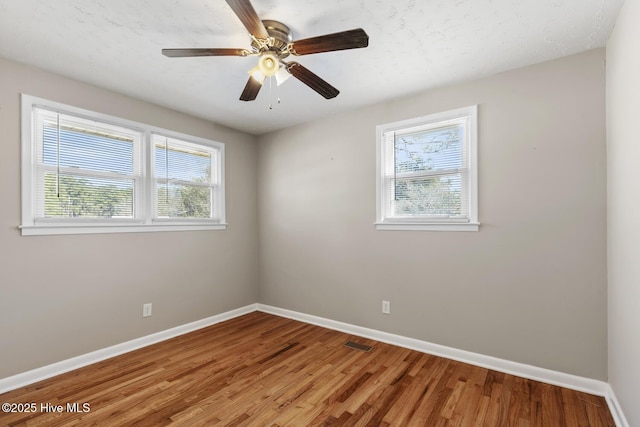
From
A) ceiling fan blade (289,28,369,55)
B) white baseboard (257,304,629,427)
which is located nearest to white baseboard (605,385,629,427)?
white baseboard (257,304,629,427)

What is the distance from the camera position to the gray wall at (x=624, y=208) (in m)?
1.62

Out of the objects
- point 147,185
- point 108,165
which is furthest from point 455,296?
point 108,165

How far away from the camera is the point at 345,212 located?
358cm

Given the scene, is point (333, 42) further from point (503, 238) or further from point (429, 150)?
point (503, 238)

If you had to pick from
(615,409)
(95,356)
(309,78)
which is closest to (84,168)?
(95,356)

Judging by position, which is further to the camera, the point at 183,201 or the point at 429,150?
the point at 183,201

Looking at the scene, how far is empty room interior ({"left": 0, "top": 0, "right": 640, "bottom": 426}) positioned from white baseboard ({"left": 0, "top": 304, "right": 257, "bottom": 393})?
0.04 feet

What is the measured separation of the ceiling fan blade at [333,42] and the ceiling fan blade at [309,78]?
135mm

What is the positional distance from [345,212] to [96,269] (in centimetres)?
254

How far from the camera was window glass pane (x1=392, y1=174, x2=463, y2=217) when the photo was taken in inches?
115

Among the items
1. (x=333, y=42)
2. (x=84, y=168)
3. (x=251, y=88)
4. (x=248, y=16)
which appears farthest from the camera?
(x=84, y=168)

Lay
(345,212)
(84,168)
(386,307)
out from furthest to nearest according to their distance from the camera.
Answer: (345,212), (386,307), (84,168)


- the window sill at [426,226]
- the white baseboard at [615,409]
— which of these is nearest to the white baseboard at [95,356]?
the window sill at [426,226]

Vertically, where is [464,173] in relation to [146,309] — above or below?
above
